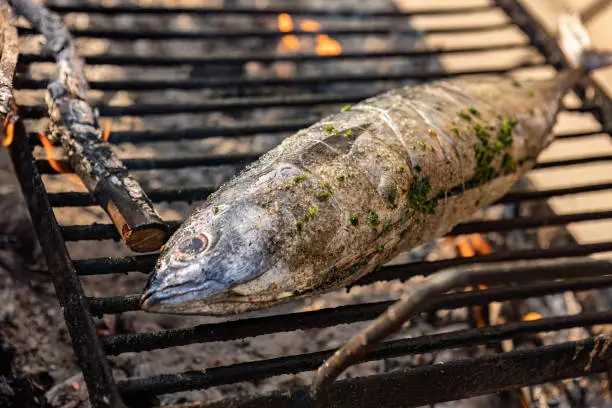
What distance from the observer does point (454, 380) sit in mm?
1940

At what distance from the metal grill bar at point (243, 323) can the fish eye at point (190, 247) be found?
0.34 meters

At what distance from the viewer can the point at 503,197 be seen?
9.09 ft

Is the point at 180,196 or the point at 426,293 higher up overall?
the point at 180,196

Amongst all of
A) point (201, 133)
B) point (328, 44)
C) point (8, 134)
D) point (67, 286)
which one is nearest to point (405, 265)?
point (201, 133)

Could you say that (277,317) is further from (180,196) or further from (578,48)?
(578,48)

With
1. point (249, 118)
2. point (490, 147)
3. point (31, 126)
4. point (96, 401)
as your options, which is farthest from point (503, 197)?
point (31, 126)

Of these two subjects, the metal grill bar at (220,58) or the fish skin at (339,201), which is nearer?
the fish skin at (339,201)

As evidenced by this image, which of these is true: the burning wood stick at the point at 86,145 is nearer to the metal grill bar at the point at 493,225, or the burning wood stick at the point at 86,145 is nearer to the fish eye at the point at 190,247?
the metal grill bar at the point at 493,225

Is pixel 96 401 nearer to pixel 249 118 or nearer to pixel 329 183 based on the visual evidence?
pixel 329 183

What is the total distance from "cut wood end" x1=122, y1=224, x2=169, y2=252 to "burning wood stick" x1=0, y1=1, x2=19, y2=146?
568 millimetres

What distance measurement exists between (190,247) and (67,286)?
52 cm

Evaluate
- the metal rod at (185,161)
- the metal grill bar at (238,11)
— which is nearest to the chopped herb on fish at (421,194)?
the metal rod at (185,161)

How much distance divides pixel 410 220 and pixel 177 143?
171 centimetres

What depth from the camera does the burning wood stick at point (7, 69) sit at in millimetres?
2096
